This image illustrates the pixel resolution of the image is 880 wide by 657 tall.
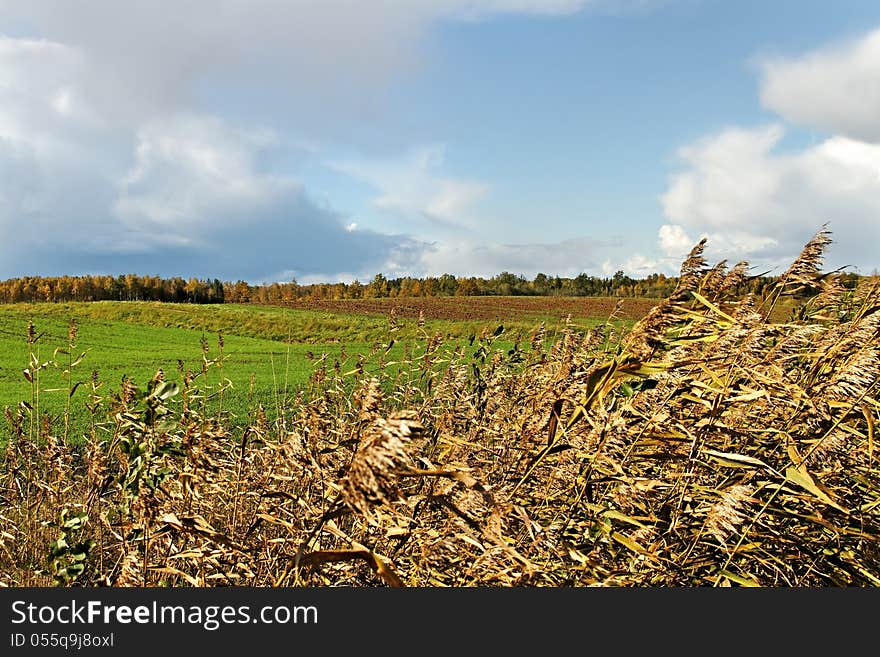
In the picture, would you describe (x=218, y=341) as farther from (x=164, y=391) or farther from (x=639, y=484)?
(x=639, y=484)

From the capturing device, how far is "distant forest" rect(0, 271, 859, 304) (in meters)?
112

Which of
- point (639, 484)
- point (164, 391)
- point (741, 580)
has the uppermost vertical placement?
point (164, 391)

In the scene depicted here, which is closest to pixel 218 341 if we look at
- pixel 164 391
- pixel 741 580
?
pixel 164 391

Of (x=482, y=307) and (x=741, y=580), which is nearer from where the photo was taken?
(x=741, y=580)

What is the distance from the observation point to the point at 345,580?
2.58 m

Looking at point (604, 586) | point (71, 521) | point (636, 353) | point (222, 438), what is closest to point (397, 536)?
point (604, 586)

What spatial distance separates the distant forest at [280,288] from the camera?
367 ft

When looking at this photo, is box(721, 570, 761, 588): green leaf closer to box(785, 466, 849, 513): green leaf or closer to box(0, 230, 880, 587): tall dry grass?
box(0, 230, 880, 587): tall dry grass

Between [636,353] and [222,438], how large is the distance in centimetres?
218

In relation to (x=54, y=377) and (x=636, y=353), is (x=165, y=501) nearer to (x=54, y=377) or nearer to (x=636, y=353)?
(x=636, y=353)

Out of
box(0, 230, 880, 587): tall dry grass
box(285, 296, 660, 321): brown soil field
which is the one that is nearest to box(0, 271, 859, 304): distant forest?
box(285, 296, 660, 321): brown soil field

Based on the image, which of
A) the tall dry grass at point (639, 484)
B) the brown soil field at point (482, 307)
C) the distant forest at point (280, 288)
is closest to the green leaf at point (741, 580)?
the tall dry grass at point (639, 484)

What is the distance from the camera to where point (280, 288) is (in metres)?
133

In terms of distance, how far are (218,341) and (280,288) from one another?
126 m
